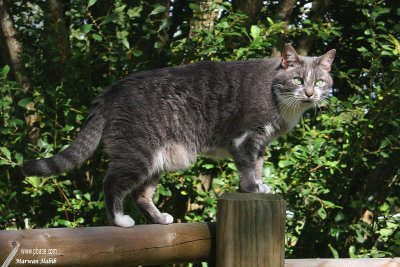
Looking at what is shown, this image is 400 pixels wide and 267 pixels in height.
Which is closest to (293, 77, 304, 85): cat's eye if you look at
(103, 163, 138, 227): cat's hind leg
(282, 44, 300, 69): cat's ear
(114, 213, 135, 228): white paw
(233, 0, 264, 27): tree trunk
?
(282, 44, 300, 69): cat's ear

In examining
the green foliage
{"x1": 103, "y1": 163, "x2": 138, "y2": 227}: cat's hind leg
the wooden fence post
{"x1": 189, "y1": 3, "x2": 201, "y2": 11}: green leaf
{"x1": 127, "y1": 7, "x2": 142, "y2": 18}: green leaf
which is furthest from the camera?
{"x1": 127, "y1": 7, "x2": 142, "y2": 18}: green leaf

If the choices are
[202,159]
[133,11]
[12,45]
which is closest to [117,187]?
[202,159]

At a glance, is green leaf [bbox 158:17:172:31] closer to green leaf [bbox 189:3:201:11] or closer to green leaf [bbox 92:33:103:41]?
green leaf [bbox 189:3:201:11]

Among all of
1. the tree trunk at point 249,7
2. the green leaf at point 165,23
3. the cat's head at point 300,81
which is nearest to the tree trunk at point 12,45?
the green leaf at point 165,23

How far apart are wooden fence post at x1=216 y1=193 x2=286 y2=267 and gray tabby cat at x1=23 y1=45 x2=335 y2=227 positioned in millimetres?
791

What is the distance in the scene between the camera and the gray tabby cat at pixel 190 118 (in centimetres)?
247

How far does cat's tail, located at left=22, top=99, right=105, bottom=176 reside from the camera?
2232 mm

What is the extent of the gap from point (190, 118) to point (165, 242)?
1035 mm

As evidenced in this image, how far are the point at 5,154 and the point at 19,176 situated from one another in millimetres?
715

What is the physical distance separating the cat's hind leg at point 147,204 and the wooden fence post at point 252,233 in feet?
2.97

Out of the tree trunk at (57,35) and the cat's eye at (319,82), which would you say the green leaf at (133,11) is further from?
the cat's eye at (319,82)

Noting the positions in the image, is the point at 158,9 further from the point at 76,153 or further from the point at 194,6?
the point at 76,153

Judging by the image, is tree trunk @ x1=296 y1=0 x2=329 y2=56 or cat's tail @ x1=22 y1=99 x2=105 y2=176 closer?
cat's tail @ x1=22 y1=99 x2=105 y2=176

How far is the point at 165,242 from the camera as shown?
1.88 metres
